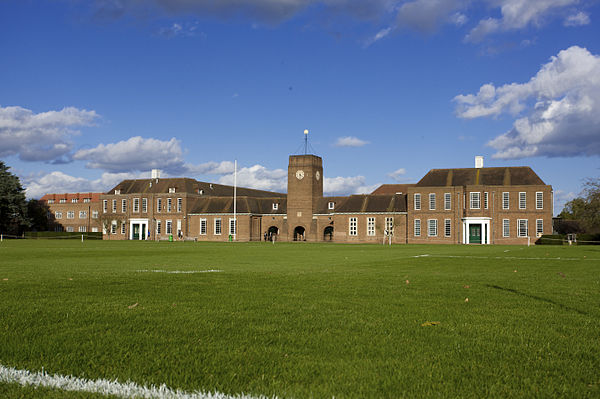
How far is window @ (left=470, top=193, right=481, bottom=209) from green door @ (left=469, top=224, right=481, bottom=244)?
2384mm

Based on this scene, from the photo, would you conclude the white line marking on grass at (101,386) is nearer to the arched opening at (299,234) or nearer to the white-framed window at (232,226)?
the arched opening at (299,234)

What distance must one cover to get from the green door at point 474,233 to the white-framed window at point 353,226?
1475 centimetres

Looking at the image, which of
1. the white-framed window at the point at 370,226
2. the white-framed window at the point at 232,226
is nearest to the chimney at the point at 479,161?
the white-framed window at the point at 370,226

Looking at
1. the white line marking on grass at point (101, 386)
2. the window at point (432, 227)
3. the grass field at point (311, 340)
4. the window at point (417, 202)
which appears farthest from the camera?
the window at point (417, 202)

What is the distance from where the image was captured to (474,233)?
67938mm

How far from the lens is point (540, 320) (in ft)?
21.7

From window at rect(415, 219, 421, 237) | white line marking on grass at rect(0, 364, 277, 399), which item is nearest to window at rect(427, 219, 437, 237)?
window at rect(415, 219, 421, 237)

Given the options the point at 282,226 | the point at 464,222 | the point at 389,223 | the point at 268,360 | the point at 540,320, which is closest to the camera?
the point at 268,360

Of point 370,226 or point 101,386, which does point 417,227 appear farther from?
point 101,386

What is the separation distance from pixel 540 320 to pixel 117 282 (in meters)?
7.21

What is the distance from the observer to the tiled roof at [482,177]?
66.7 m

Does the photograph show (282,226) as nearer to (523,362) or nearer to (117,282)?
(117,282)

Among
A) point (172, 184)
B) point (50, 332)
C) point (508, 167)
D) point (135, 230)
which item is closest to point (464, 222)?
point (508, 167)

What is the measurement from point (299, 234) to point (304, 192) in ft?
24.9
